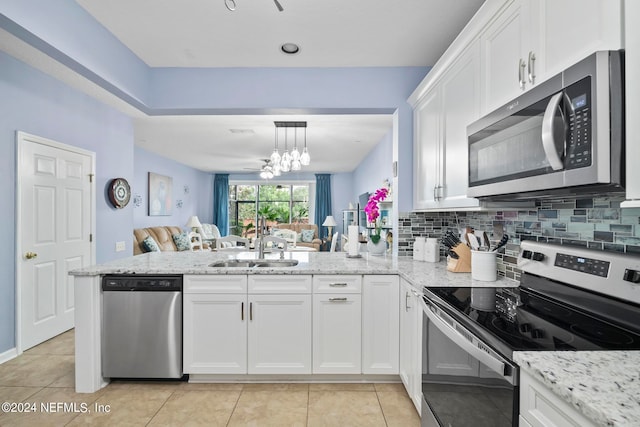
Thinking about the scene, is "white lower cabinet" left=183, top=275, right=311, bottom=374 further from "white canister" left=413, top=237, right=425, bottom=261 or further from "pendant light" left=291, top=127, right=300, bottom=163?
"pendant light" left=291, top=127, right=300, bottom=163

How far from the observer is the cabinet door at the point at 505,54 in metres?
1.36

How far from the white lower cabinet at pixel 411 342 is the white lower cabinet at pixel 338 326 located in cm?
29

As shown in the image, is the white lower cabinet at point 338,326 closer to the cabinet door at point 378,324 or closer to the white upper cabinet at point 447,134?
the cabinet door at point 378,324

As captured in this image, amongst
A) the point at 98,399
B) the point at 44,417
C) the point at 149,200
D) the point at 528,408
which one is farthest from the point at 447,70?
the point at 149,200

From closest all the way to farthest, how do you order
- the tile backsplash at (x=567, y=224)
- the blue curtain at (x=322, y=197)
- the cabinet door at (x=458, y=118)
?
the tile backsplash at (x=567, y=224) < the cabinet door at (x=458, y=118) < the blue curtain at (x=322, y=197)

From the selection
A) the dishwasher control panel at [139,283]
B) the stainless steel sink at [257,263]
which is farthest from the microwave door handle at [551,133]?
the dishwasher control panel at [139,283]

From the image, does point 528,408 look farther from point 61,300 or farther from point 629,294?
point 61,300

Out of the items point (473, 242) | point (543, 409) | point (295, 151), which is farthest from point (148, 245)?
point (543, 409)

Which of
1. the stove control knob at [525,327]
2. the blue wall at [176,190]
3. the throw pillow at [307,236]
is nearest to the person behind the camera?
the stove control knob at [525,327]

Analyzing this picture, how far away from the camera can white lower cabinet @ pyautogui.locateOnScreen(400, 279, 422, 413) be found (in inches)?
73.5

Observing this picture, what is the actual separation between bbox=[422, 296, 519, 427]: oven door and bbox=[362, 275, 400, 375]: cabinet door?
578 millimetres

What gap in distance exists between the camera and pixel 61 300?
326 cm

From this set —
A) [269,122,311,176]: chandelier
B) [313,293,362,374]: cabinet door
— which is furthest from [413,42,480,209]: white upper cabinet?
[269,122,311,176]: chandelier

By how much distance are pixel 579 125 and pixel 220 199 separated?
31.0 feet
